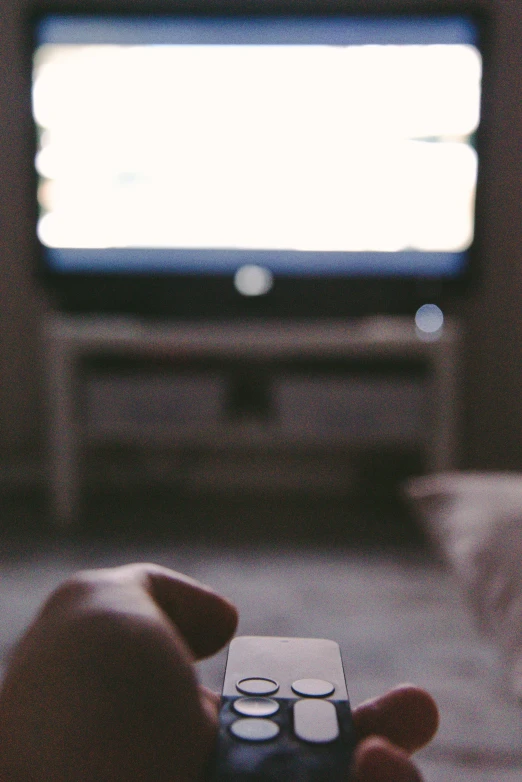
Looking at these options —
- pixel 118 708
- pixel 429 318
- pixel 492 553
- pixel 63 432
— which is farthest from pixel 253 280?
pixel 118 708

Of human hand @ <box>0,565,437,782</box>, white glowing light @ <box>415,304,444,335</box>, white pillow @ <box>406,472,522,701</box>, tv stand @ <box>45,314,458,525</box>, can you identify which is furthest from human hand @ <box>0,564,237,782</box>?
white glowing light @ <box>415,304,444,335</box>

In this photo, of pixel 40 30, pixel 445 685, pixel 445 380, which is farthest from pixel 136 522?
pixel 40 30

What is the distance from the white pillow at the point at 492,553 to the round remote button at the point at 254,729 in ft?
1.58

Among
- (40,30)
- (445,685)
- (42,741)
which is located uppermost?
(40,30)

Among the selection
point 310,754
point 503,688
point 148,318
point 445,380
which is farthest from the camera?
point 148,318

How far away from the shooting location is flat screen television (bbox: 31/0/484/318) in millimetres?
1892

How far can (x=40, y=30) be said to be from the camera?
6.21 feet

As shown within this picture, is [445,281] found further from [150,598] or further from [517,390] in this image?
[150,598]

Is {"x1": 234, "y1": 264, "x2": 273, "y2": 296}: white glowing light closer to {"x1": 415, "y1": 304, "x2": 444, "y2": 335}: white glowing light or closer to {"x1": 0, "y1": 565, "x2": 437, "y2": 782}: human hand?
{"x1": 415, "y1": 304, "x2": 444, "y2": 335}: white glowing light

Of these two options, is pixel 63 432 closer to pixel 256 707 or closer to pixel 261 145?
pixel 261 145

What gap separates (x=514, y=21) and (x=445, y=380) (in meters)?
1.01

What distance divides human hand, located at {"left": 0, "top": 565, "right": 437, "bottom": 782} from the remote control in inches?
0.5

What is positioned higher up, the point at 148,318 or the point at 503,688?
the point at 148,318

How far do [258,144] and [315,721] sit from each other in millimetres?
1776
